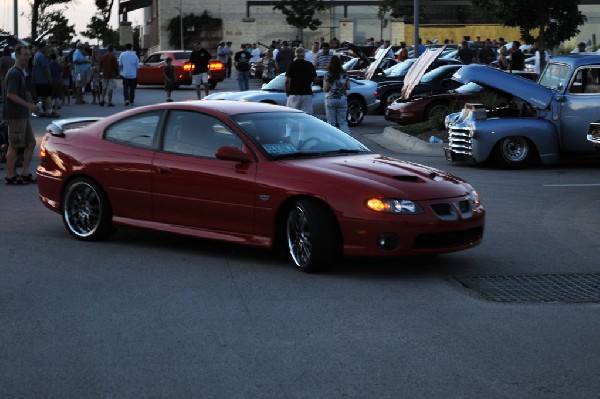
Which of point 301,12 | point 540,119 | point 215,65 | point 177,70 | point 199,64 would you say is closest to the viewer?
point 540,119

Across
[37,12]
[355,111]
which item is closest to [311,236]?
[355,111]

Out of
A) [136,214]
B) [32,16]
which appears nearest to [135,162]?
[136,214]

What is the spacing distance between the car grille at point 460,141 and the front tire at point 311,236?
30.5ft

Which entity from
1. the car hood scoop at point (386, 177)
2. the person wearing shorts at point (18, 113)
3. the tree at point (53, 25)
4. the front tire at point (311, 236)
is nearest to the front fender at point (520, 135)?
the person wearing shorts at point (18, 113)

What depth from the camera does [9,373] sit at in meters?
6.46

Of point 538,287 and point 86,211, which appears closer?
point 538,287

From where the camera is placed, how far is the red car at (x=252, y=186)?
31.0ft

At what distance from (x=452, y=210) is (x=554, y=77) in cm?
976

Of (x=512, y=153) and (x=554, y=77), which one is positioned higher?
(x=554, y=77)

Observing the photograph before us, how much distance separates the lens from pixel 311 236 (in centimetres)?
943

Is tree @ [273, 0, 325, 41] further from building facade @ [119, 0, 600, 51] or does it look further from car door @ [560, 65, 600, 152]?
car door @ [560, 65, 600, 152]

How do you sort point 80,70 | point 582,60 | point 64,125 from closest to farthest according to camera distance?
point 64,125 < point 582,60 < point 80,70

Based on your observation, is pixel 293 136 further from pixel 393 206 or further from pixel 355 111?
pixel 355 111

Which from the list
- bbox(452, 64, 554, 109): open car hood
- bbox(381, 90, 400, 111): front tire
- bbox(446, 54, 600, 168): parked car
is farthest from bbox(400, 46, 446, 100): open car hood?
bbox(452, 64, 554, 109): open car hood
